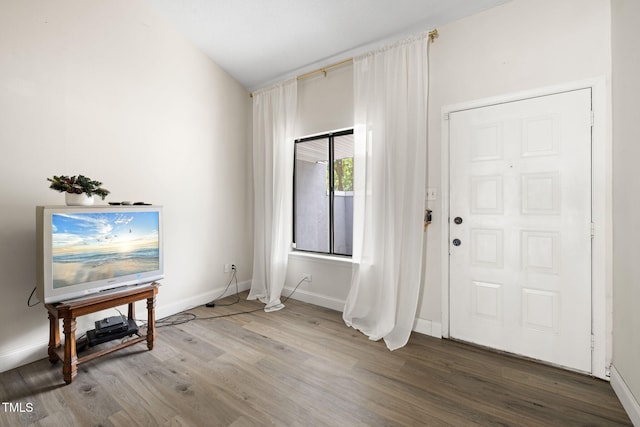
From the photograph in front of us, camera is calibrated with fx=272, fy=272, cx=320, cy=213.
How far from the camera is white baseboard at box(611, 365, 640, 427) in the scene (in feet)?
4.96

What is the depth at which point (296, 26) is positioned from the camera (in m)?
2.69

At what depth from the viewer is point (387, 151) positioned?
264 centimetres

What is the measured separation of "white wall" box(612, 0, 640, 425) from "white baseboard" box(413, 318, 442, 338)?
113 centimetres

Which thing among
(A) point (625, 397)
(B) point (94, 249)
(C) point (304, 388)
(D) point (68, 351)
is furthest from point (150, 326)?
(A) point (625, 397)

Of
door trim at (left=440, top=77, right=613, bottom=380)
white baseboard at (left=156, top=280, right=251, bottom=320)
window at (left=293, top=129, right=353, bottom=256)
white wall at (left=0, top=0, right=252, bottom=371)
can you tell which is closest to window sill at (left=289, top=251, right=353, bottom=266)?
window at (left=293, top=129, right=353, bottom=256)

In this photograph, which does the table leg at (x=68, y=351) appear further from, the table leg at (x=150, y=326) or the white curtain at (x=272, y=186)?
the white curtain at (x=272, y=186)

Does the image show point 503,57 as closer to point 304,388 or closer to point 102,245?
point 304,388

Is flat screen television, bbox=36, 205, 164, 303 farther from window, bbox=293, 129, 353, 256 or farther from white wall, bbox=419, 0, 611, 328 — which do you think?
white wall, bbox=419, 0, 611, 328

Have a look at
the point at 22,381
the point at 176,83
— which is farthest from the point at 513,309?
the point at 176,83

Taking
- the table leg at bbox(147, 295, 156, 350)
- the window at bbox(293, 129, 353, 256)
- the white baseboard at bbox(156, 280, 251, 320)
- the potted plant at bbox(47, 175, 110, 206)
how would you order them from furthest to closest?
the window at bbox(293, 129, 353, 256) → the white baseboard at bbox(156, 280, 251, 320) → the table leg at bbox(147, 295, 156, 350) → the potted plant at bbox(47, 175, 110, 206)

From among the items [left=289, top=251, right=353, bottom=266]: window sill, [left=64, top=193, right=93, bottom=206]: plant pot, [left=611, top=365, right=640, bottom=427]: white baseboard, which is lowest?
[left=611, top=365, right=640, bottom=427]: white baseboard

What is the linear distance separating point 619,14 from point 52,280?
417 cm

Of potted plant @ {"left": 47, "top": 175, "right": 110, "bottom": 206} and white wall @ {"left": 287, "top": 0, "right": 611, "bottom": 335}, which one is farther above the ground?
white wall @ {"left": 287, "top": 0, "right": 611, "bottom": 335}

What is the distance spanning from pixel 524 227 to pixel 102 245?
131 inches
